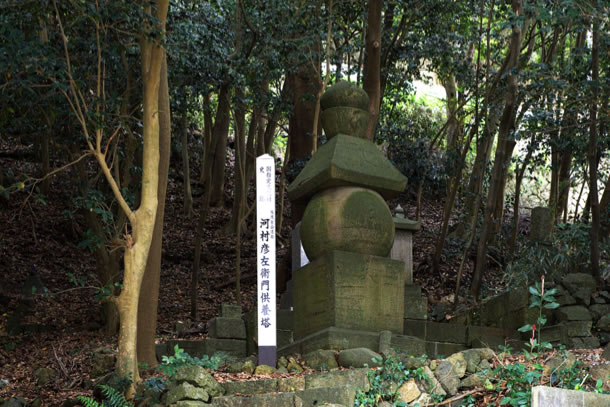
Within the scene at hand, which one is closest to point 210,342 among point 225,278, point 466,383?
point 466,383

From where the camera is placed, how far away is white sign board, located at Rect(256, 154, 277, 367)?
6805 mm

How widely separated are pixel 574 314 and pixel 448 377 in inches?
162

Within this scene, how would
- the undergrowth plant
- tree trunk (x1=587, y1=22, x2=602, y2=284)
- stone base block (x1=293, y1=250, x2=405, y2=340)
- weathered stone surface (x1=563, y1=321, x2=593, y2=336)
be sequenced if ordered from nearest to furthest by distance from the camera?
the undergrowth plant, stone base block (x1=293, y1=250, x2=405, y2=340), weathered stone surface (x1=563, y1=321, x2=593, y2=336), tree trunk (x1=587, y1=22, x2=602, y2=284)

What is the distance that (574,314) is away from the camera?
9594mm

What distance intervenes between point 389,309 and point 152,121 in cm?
308

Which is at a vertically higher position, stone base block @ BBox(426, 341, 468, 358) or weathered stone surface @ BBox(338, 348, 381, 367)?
weathered stone surface @ BBox(338, 348, 381, 367)

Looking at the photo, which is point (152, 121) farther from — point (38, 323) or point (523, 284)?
point (38, 323)

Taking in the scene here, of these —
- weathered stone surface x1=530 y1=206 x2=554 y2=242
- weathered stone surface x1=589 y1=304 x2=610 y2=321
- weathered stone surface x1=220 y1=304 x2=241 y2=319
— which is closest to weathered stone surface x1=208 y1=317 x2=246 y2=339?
weathered stone surface x1=220 y1=304 x2=241 y2=319

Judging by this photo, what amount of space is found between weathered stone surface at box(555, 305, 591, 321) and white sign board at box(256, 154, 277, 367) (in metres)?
4.42

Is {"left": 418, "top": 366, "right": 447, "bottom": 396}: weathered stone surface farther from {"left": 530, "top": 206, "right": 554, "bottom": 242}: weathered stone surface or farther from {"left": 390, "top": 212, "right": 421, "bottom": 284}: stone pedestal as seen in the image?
{"left": 530, "top": 206, "right": 554, "bottom": 242}: weathered stone surface

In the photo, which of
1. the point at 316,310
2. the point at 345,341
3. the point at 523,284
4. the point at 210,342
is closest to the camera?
the point at 345,341

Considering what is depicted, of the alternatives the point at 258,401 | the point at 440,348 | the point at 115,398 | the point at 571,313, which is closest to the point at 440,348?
the point at 440,348

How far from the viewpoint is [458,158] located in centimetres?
1628

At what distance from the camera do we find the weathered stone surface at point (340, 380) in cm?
604
